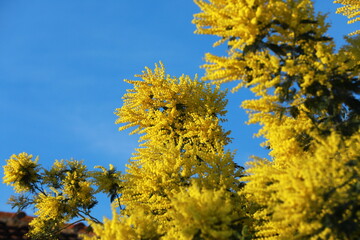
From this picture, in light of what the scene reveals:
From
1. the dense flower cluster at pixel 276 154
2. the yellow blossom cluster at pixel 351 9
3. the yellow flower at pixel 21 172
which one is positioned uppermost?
the yellow blossom cluster at pixel 351 9

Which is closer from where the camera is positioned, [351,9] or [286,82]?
[286,82]

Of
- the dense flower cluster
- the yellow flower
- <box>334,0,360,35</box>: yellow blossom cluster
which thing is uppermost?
<box>334,0,360,35</box>: yellow blossom cluster

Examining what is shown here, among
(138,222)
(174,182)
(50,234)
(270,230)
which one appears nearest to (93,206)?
(50,234)

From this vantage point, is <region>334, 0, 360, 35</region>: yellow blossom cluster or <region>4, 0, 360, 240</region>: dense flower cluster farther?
<region>334, 0, 360, 35</region>: yellow blossom cluster

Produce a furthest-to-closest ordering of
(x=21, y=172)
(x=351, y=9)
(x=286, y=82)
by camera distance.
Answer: (x=21, y=172) → (x=351, y=9) → (x=286, y=82)

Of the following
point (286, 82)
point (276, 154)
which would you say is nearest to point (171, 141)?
point (276, 154)

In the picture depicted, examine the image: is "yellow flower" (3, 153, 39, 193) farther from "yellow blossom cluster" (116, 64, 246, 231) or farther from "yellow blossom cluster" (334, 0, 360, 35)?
"yellow blossom cluster" (334, 0, 360, 35)

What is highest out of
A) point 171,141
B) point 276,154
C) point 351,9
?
point 351,9

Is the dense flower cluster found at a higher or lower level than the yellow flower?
lower

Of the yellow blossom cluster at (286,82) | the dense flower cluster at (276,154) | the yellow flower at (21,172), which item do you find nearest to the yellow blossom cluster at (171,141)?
the dense flower cluster at (276,154)

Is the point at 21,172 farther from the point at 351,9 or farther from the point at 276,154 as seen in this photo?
the point at 351,9

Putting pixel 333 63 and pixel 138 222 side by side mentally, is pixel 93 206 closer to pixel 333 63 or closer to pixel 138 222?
pixel 138 222

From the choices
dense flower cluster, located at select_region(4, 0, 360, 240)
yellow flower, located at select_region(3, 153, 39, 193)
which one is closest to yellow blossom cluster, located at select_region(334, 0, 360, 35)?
dense flower cluster, located at select_region(4, 0, 360, 240)

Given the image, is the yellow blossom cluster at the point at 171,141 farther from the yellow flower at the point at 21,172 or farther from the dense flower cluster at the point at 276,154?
the yellow flower at the point at 21,172
